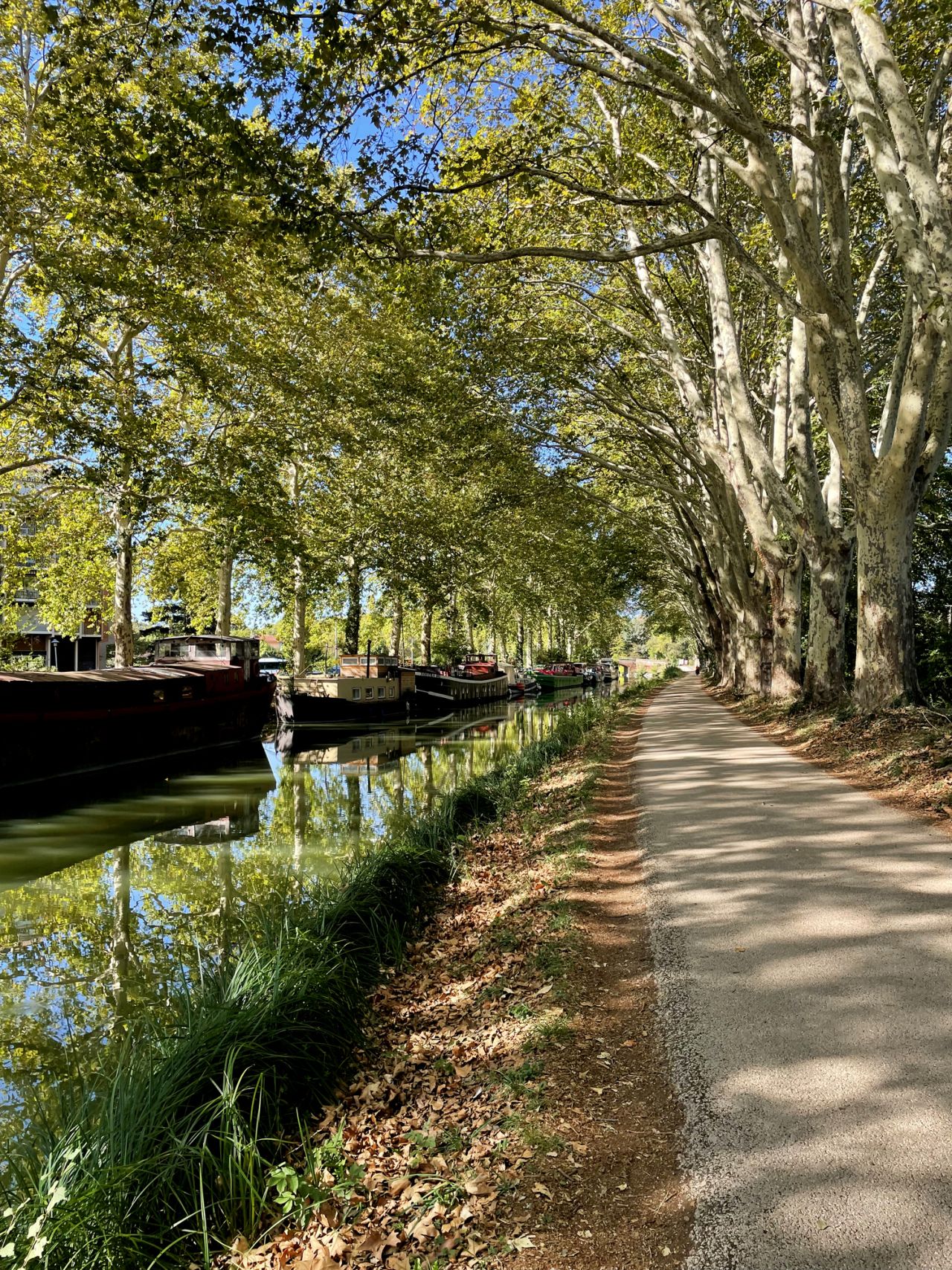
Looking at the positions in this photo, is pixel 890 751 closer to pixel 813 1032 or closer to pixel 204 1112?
pixel 813 1032

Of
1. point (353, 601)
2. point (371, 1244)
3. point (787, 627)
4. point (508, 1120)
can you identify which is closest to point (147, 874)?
point (508, 1120)

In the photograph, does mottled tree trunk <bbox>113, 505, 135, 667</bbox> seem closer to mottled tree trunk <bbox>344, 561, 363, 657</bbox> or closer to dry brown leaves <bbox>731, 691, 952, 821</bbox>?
mottled tree trunk <bbox>344, 561, 363, 657</bbox>

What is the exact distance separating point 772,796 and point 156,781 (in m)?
13.8

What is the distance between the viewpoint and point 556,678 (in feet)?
191

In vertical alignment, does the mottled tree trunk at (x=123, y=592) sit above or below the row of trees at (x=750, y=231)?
below

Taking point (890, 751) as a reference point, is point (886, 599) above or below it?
above

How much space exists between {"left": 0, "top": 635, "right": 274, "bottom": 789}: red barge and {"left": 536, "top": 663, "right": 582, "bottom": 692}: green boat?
31511mm

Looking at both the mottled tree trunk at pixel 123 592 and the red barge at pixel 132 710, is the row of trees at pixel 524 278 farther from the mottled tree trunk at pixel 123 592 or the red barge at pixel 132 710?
the red barge at pixel 132 710

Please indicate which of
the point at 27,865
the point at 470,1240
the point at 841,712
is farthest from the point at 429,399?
the point at 470,1240

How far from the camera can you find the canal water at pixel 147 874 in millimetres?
5789

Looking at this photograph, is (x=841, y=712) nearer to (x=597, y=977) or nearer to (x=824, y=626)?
(x=824, y=626)

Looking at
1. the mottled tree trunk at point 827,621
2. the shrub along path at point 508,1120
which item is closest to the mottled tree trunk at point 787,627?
the mottled tree trunk at point 827,621

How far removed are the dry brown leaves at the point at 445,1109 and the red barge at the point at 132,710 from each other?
12.3 m

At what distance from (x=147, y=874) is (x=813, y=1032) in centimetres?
848
